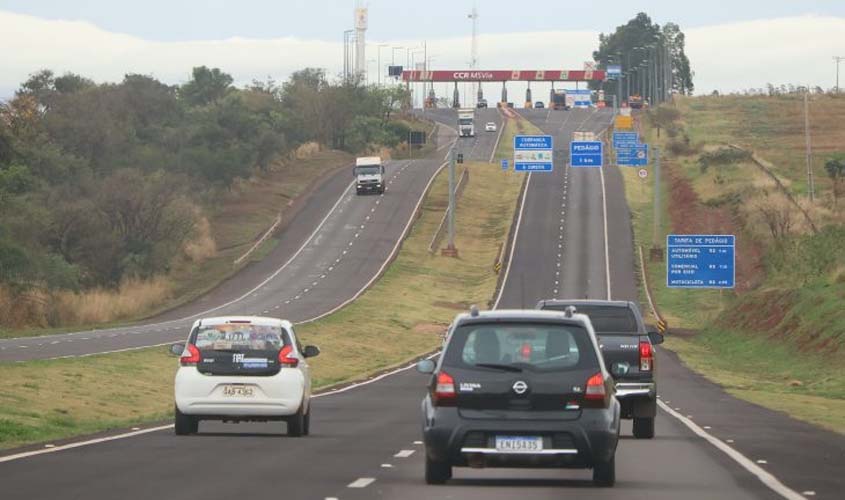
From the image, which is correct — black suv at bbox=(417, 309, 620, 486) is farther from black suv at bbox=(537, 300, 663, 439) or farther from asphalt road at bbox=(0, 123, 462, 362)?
asphalt road at bbox=(0, 123, 462, 362)

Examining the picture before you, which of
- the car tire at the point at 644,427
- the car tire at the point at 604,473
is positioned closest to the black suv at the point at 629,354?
the car tire at the point at 644,427

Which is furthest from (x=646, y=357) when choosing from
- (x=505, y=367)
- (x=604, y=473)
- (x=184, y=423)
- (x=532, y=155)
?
(x=532, y=155)

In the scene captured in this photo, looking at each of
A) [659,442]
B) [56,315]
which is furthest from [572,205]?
[659,442]

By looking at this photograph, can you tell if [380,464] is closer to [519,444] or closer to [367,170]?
[519,444]

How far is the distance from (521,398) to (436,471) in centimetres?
120

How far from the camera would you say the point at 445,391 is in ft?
52.6

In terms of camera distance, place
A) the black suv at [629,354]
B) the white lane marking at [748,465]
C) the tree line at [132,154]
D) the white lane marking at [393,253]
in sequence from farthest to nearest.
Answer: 1. the tree line at [132,154]
2. the white lane marking at [393,253]
3. the black suv at [629,354]
4. the white lane marking at [748,465]

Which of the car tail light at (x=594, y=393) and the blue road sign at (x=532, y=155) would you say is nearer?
the car tail light at (x=594, y=393)

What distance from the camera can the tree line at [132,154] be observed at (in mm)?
81938

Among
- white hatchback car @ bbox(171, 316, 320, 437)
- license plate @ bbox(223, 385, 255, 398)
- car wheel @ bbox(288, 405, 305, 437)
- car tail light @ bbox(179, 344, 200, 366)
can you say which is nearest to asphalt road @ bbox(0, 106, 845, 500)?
car wheel @ bbox(288, 405, 305, 437)

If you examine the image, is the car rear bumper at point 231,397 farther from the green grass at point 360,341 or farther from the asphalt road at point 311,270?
the asphalt road at point 311,270

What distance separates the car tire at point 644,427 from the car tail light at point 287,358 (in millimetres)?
5061

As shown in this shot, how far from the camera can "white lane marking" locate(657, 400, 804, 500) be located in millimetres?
16219

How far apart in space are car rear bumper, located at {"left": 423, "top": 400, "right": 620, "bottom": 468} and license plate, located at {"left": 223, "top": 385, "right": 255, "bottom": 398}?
7.77 metres
